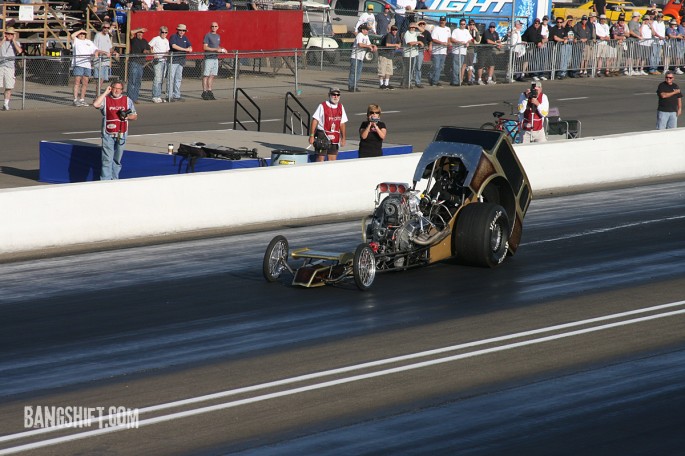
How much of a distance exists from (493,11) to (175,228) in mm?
27682

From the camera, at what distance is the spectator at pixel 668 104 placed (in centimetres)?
2684

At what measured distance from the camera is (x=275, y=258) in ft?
45.2

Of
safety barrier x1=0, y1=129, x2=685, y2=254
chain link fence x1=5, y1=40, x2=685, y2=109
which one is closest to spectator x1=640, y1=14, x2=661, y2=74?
chain link fence x1=5, y1=40, x2=685, y2=109

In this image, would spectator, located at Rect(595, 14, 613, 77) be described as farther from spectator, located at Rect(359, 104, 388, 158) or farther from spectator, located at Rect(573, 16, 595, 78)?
spectator, located at Rect(359, 104, 388, 158)

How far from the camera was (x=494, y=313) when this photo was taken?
12.6 meters

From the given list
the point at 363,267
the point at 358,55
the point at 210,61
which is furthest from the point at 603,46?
the point at 363,267

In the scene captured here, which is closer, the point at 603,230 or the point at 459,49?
the point at 603,230

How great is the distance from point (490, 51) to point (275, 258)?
25.0m

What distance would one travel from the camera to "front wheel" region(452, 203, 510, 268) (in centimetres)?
1441

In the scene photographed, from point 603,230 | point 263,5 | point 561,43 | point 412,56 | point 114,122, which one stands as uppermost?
point 263,5

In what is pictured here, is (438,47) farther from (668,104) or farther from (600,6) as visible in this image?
(600,6)

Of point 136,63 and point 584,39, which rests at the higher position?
point 584,39

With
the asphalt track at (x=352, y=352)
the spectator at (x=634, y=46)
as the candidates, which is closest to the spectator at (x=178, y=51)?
the asphalt track at (x=352, y=352)

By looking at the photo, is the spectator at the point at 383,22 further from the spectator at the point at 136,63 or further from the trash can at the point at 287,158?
the trash can at the point at 287,158
